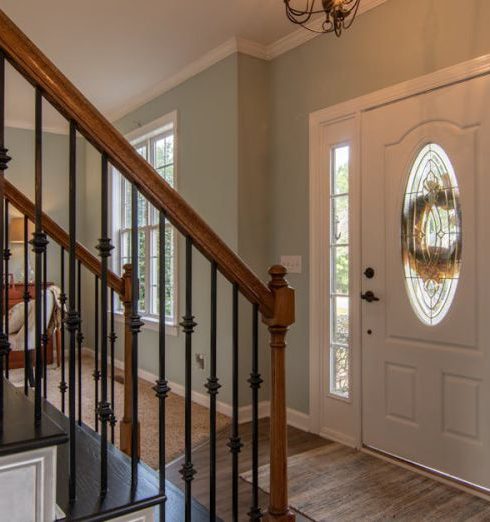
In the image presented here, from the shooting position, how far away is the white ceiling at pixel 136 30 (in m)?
3.14

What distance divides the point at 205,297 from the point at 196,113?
1.54m

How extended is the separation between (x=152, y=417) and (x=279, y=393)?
7.49 ft

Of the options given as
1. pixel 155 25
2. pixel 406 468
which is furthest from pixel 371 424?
pixel 155 25

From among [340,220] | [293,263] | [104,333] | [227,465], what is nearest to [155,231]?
[293,263]

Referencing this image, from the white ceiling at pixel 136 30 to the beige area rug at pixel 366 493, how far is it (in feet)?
9.22

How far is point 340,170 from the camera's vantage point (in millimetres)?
3197

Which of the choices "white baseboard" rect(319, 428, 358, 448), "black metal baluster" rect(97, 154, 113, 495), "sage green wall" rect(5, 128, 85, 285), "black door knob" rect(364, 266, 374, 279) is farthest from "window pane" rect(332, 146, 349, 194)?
"sage green wall" rect(5, 128, 85, 285)

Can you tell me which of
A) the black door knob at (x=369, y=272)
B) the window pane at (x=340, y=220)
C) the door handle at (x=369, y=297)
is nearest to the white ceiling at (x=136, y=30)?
the window pane at (x=340, y=220)

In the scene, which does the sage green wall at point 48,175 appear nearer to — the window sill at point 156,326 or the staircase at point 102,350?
the window sill at point 156,326

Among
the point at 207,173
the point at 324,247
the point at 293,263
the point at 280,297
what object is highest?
the point at 207,173

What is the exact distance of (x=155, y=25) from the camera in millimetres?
3369

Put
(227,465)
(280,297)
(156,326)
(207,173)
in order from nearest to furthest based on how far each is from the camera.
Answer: (280,297)
(227,465)
(207,173)
(156,326)

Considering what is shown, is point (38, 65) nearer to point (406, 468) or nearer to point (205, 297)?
point (406, 468)

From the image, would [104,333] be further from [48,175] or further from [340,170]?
[48,175]
